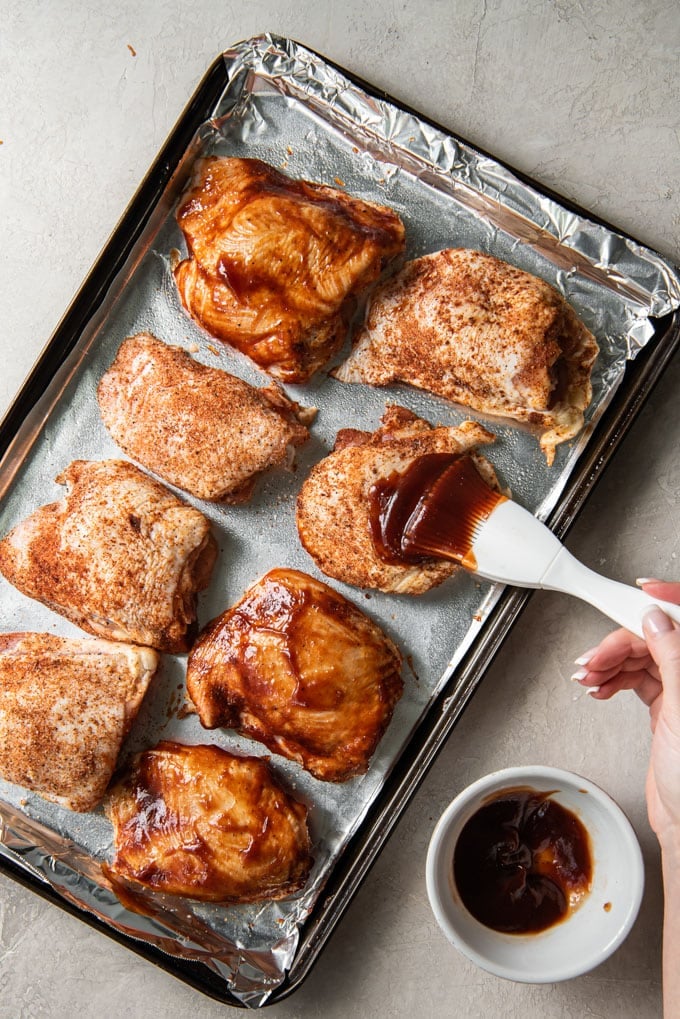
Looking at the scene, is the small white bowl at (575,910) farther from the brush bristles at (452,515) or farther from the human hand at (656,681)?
the brush bristles at (452,515)

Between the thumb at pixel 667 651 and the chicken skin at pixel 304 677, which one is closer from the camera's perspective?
the thumb at pixel 667 651

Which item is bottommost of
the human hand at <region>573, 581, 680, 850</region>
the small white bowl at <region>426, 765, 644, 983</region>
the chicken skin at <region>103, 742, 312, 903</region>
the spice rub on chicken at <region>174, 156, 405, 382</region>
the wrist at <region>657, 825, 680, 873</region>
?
the chicken skin at <region>103, 742, 312, 903</region>

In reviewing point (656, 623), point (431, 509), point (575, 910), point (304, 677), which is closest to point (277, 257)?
point (431, 509)

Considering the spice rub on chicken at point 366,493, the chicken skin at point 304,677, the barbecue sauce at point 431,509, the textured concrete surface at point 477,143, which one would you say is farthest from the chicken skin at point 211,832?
the barbecue sauce at point 431,509

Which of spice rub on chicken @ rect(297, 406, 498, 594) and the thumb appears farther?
spice rub on chicken @ rect(297, 406, 498, 594)

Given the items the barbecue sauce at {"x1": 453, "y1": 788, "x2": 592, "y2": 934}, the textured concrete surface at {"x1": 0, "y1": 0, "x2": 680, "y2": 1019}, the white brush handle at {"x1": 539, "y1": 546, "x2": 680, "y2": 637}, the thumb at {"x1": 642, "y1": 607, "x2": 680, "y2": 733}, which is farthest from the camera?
the textured concrete surface at {"x1": 0, "y1": 0, "x2": 680, "y2": 1019}

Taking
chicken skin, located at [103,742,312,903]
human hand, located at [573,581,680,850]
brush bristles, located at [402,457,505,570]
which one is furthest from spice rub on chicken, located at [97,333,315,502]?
human hand, located at [573,581,680,850]

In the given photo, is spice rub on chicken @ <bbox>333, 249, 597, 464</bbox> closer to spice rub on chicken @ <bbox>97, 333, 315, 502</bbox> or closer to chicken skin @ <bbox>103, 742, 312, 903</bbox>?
spice rub on chicken @ <bbox>97, 333, 315, 502</bbox>
